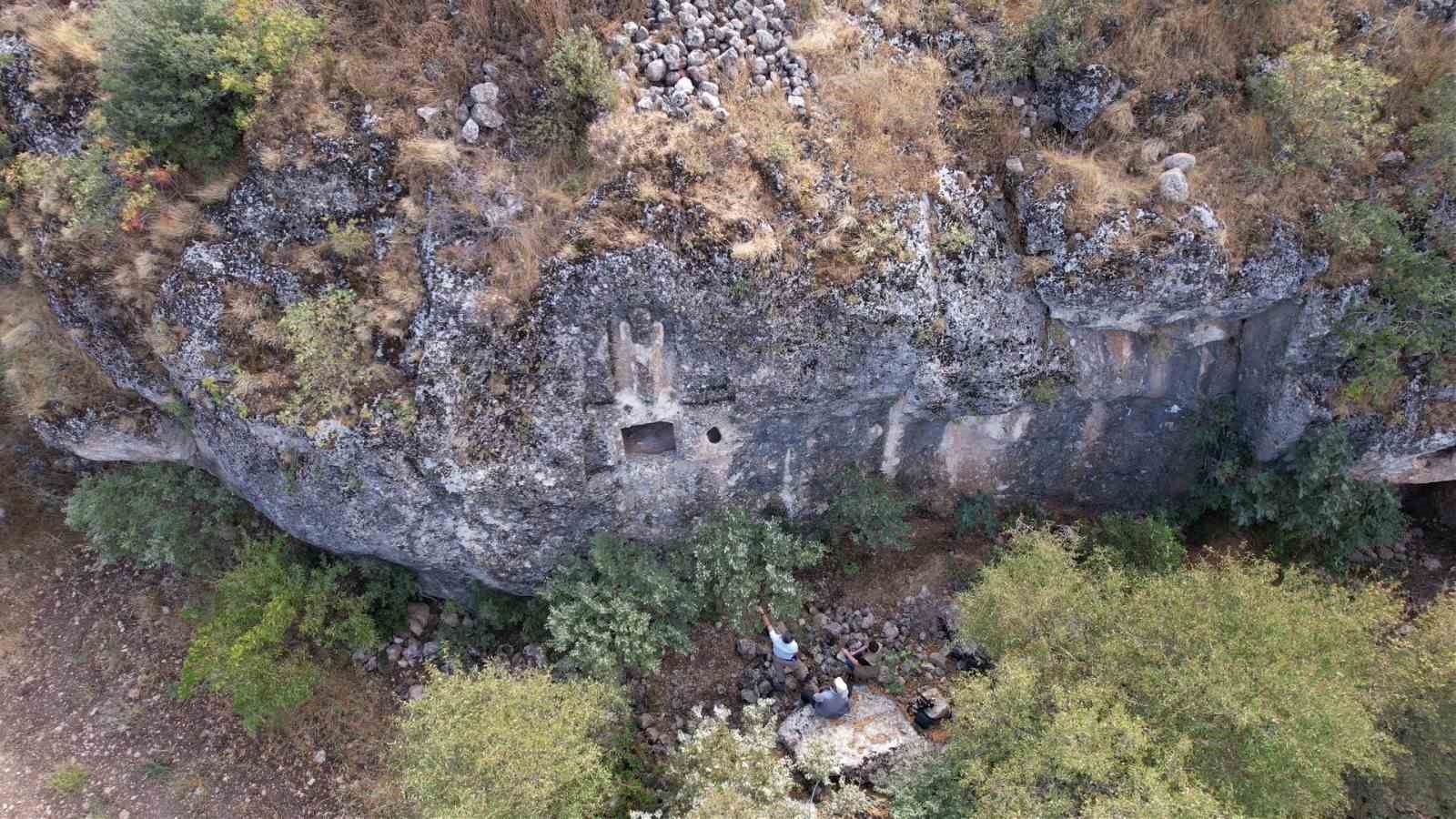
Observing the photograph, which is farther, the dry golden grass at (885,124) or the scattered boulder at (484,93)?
the dry golden grass at (885,124)

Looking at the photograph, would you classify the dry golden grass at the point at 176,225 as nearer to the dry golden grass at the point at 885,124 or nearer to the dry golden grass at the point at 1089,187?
the dry golden grass at the point at 885,124

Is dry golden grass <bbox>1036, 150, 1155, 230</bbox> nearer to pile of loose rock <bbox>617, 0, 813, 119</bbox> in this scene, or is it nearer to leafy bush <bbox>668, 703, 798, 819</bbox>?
pile of loose rock <bbox>617, 0, 813, 119</bbox>

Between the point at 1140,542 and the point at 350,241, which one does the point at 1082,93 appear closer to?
the point at 1140,542

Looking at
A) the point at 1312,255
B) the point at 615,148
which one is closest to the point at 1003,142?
the point at 1312,255

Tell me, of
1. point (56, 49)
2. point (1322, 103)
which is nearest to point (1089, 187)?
point (1322, 103)

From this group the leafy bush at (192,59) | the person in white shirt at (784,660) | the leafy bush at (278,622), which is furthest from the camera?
the person in white shirt at (784,660)

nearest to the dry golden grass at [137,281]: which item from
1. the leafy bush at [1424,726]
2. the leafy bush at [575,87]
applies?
the leafy bush at [575,87]

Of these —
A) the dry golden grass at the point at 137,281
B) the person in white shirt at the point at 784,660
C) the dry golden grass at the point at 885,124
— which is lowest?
the person in white shirt at the point at 784,660

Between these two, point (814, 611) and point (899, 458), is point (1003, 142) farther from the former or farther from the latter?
point (814, 611)
